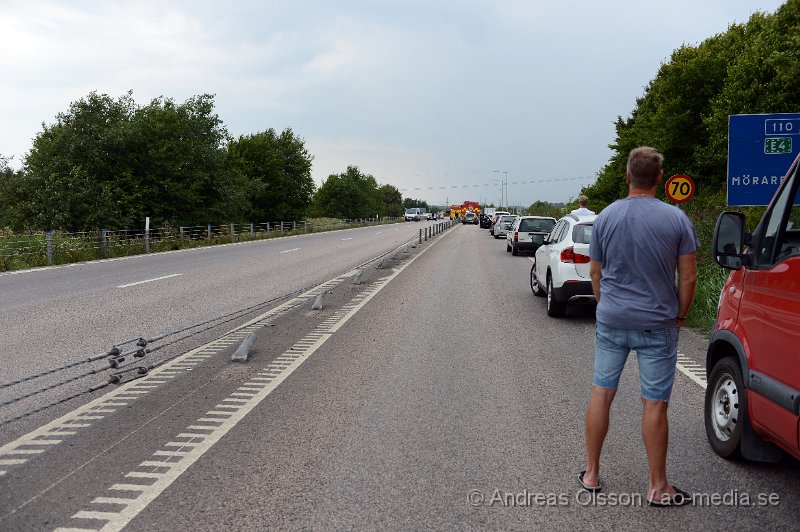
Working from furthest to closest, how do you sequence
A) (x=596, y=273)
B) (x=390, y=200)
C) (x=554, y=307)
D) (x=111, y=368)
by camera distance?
(x=390, y=200) → (x=554, y=307) → (x=111, y=368) → (x=596, y=273)

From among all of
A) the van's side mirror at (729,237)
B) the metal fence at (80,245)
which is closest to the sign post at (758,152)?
the van's side mirror at (729,237)

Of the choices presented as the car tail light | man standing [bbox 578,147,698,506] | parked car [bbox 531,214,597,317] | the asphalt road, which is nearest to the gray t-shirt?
man standing [bbox 578,147,698,506]

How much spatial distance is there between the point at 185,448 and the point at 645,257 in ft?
10.3

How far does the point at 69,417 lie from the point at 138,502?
200cm

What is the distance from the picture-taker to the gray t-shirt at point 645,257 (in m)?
3.46

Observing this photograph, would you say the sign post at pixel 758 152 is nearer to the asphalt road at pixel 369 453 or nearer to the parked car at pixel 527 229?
the asphalt road at pixel 369 453

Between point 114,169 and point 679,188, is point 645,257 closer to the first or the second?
point 679,188

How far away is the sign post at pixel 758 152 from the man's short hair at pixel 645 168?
32.7 ft

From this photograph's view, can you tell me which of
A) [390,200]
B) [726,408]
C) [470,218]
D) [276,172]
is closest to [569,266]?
[726,408]

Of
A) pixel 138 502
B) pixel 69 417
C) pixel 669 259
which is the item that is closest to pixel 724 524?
pixel 669 259

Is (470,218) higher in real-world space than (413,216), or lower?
lower

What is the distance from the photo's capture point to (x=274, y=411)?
5.23 m

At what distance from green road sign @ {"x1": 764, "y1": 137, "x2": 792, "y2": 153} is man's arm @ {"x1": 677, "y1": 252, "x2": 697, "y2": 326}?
10600 mm

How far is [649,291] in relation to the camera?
3.50 meters
